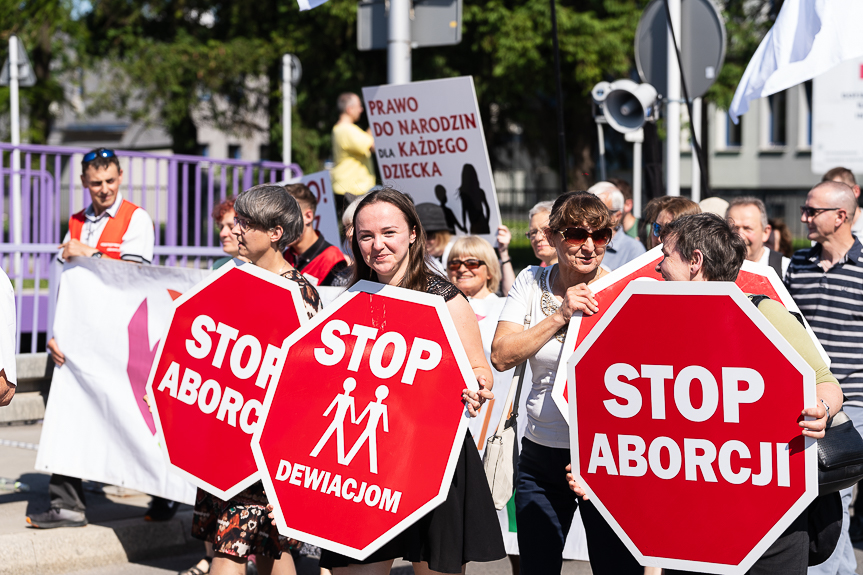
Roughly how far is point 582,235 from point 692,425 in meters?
0.78

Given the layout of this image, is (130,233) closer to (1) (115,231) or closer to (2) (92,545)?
(1) (115,231)

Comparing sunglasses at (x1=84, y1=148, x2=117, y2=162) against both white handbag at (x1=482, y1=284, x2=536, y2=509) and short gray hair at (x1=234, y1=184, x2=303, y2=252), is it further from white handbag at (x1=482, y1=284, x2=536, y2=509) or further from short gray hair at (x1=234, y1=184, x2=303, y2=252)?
white handbag at (x1=482, y1=284, x2=536, y2=509)

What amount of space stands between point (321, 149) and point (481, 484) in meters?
22.7

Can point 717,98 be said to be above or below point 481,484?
above

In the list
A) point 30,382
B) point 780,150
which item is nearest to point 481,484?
point 30,382

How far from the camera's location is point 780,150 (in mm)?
38281

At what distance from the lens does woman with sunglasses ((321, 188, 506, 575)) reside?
324 cm

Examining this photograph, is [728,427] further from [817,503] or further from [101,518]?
[101,518]

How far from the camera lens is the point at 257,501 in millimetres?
3764

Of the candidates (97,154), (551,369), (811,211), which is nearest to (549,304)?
(551,369)

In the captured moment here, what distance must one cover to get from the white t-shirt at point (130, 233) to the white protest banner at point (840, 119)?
584 cm

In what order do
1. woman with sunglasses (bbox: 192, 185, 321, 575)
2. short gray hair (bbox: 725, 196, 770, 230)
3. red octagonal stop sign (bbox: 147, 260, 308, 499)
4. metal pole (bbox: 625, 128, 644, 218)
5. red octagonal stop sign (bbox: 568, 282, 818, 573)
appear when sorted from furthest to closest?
metal pole (bbox: 625, 128, 644, 218)
short gray hair (bbox: 725, 196, 770, 230)
woman with sunglasses (bbox: 192, 185, 321, 575)
red octagonal stop sign (bbox: 147, 260, 308, 499)
red octagonal stop sign (bbox: 568, 282, 818, 573)

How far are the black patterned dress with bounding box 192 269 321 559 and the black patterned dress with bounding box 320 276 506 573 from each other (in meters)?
0.51

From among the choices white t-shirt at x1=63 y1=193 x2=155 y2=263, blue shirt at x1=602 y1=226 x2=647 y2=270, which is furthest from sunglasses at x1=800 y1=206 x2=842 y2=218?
white t-shirt at x1=63 y1=193 x2=155 y2=263
